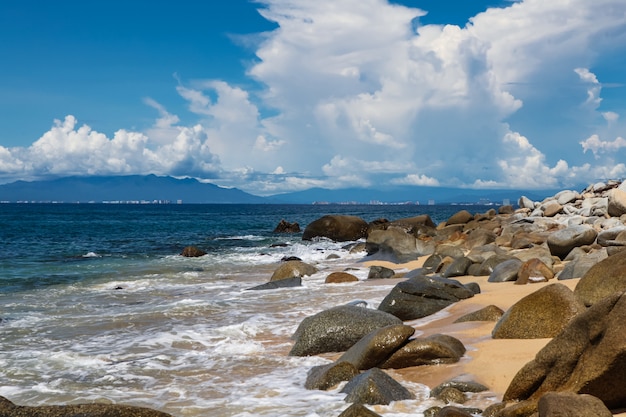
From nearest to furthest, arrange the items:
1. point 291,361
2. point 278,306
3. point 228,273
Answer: point 291,361, point 278,306, point 228,273

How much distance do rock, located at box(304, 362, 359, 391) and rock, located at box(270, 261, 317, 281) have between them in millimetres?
11994

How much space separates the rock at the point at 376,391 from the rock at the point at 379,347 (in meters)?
1.02

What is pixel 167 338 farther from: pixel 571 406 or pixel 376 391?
pixel 571 406

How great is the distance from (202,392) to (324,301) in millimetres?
7637

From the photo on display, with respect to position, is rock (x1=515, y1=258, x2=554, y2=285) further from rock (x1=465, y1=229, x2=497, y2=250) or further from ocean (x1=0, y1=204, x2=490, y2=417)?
rock (x1=465, y1=229, x2=497, y2=250)

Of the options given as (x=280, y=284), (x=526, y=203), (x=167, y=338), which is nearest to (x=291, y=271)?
(x=280, y=284)

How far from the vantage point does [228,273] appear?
24.3 meters

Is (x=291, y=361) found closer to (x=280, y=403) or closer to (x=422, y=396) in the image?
(x=280, y=403)

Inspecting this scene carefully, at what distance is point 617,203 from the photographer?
966 inches

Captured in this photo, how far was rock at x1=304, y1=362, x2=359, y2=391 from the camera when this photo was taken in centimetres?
792

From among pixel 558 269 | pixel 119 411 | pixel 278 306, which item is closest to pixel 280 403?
pixel 119 411

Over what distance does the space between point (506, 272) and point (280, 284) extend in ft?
24.5

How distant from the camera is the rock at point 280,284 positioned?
18.4 metres

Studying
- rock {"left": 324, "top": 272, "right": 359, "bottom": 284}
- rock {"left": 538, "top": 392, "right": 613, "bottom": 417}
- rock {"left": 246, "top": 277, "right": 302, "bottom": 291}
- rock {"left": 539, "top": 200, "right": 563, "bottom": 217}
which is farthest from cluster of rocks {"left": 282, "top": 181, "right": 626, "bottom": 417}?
rock {"left": 539, "top": 200, "right": 563, "bottom": 217}
